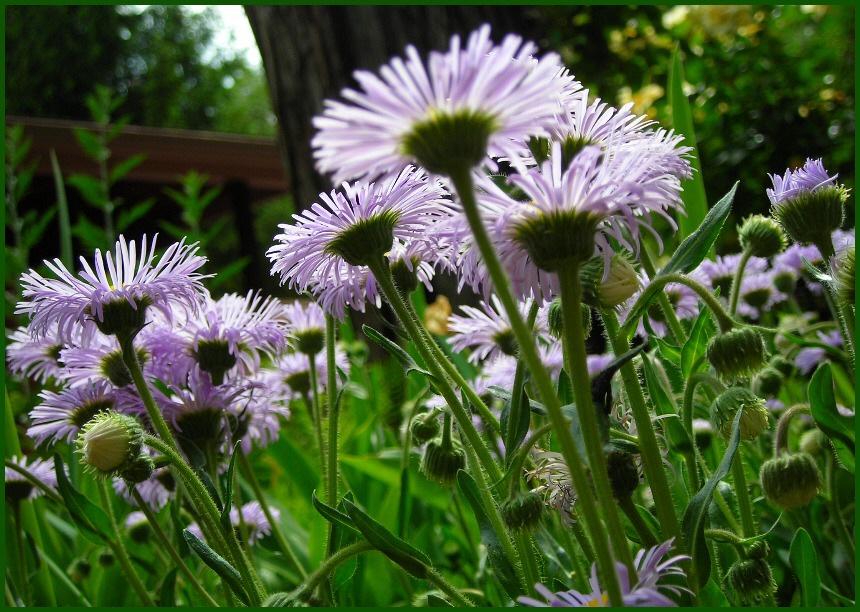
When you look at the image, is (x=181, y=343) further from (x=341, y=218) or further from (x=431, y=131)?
(x=431, y=131)

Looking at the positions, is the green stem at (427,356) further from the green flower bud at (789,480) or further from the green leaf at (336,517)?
the green flower bud at (789,480)

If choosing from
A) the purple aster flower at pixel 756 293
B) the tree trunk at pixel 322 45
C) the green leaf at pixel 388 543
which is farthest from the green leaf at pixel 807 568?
the tree trunk at pixel 322 45

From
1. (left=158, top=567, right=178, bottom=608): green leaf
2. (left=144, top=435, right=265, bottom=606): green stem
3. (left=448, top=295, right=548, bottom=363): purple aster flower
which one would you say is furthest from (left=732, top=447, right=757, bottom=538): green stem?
(left=158, top=567, right=178, bottom=608): green leaf

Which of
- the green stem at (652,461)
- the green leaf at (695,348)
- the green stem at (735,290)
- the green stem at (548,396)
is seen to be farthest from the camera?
the green stem at (735,290)

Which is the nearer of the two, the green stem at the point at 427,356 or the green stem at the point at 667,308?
the green stem at the point at 427,356

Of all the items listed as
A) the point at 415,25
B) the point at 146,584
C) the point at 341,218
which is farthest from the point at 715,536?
the point at 415,25

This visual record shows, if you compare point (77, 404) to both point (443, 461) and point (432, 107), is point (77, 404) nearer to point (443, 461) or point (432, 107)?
point (443, 461)

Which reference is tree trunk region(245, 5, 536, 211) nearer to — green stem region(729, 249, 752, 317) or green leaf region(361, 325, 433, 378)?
green stem region(729, 249, 752, 317)
